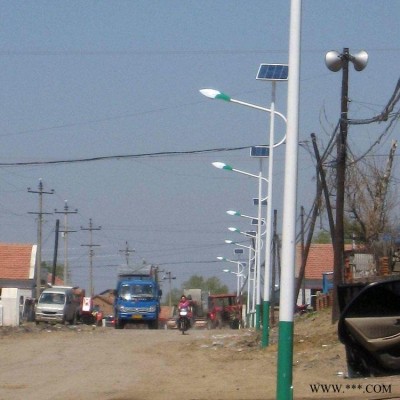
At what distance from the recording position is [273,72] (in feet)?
85.8

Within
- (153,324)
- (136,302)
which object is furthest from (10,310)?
(153,324)

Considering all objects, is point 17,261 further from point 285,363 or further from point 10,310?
point 285,363

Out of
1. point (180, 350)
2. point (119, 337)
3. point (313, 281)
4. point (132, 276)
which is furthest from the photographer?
point (313, 281)

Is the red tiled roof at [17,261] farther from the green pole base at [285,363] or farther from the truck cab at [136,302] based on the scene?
the green pole base at [285,363]

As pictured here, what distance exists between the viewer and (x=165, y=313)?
4722 inches

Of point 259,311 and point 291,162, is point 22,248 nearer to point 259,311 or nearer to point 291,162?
point 259,311

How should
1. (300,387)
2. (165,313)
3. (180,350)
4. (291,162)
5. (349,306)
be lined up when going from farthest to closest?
Answer: (165,313)
(180,350)
(300,387)
(349,306)
(291,162)

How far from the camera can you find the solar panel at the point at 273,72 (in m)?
26.0

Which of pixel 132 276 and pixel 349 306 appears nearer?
pixel 349 306

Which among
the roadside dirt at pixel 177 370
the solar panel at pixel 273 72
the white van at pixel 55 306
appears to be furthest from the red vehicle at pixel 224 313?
the solar panel at pixel 273 72

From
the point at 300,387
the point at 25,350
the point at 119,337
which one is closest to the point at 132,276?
the point at 119,337

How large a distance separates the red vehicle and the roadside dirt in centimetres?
2962

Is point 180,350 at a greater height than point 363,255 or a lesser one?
lesser

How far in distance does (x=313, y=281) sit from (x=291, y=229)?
238ft
